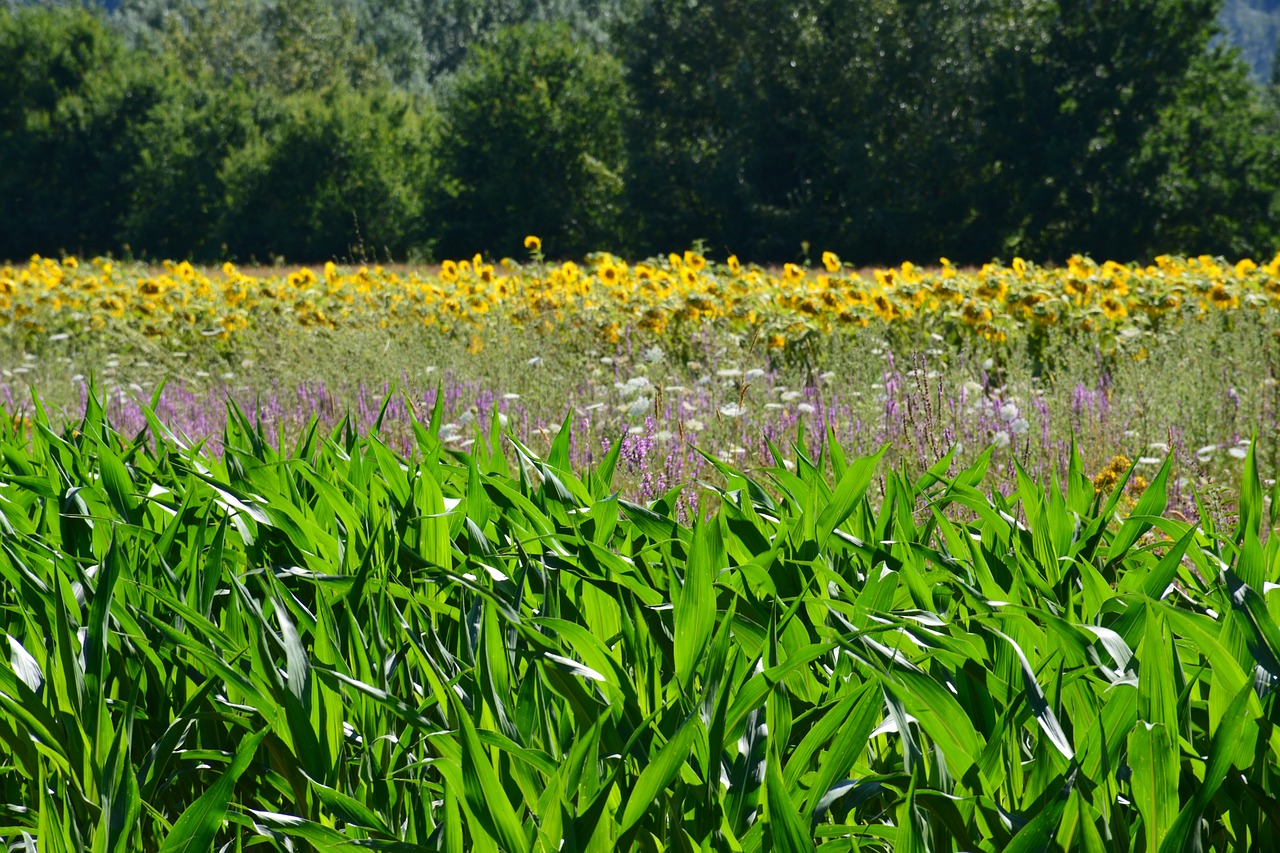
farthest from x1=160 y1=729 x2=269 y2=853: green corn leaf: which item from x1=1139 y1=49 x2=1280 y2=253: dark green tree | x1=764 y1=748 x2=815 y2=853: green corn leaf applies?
x1=1139 y1=49 x2=1280 y2=253: dark green tree

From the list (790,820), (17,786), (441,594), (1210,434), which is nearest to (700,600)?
(790,820)

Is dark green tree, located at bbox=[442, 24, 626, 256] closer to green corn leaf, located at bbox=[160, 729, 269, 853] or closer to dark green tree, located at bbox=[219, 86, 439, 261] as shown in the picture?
dark green tree, located at bbox=[219, 86, 439, 261]

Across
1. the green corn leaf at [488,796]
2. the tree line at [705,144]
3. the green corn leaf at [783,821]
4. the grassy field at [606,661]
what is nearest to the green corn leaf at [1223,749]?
the grassy field at [606,661]

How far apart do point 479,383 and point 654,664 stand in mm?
4376

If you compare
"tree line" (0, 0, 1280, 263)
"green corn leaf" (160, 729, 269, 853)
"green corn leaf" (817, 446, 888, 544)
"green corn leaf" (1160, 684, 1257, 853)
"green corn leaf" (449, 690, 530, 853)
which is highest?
"tree line" (0, 0, 1280, 263)

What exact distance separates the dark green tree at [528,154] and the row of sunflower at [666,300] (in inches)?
875

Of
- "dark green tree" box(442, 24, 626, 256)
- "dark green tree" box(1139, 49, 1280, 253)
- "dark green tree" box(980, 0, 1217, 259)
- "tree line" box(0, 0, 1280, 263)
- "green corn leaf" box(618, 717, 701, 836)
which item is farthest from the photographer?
"dark green tree" box(442, 24, 626, 256)

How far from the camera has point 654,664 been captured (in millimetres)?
1559

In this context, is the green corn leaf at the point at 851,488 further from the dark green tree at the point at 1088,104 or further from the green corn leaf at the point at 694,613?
the dark green tree at the point at 1088,104

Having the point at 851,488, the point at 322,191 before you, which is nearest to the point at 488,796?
the point at 851,488

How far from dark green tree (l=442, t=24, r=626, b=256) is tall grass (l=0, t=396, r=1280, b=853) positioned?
29.4 meters

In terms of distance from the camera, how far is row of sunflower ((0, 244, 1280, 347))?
659 cm

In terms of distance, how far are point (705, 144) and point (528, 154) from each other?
17.5ft

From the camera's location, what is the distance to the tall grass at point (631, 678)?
4.29ft
